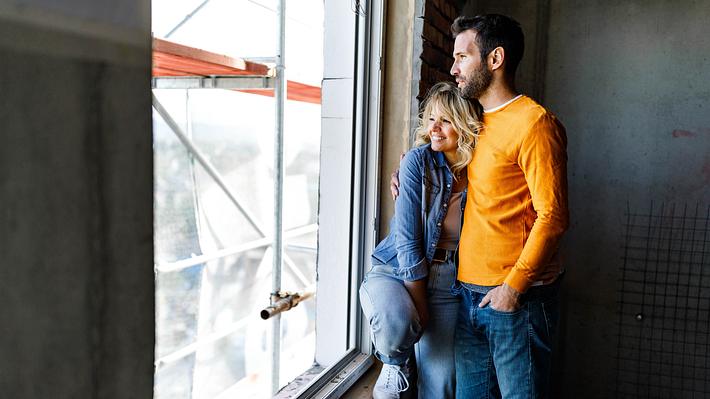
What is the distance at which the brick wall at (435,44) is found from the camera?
2.20m

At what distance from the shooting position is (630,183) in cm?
296

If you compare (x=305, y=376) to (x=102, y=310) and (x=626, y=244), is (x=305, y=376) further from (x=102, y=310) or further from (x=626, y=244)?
(x=626, y=244)

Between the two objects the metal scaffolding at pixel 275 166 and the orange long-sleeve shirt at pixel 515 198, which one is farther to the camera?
the metal scaffolding at pixel 275 166

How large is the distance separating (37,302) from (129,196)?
0.13 m

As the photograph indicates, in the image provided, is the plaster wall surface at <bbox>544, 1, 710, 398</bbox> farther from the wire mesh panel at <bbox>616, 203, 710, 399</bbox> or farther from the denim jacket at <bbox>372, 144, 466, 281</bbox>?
the denim jacket at <bbox>372, 144, 466, 281</bbox>

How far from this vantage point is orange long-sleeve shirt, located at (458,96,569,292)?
152 cm

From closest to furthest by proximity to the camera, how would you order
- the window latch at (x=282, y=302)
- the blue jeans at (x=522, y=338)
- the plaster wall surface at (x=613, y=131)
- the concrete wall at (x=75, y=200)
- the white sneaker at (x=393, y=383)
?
the concrete wall at (x=75, y=200)
the blue jeans at (x=522, y=338)
the white sneaker at (x=393, y=383)
the plaster wall surface at (x=613, y=131)
the window latch at (x=282, y=302)

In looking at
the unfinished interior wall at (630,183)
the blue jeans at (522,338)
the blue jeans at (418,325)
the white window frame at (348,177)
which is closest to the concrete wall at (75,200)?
the blue jeans at (418,325)

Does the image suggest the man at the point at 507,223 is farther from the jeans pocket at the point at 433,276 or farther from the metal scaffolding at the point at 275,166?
the metal scaffolding at the point at 275,166

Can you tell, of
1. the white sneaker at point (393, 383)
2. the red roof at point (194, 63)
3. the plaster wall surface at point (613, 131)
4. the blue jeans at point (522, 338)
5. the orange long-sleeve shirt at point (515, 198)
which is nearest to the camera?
the orange long-sleeve shirt at point (515, 198)

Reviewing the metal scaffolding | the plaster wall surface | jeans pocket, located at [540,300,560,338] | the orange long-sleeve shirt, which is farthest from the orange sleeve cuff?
the plaster wall surface

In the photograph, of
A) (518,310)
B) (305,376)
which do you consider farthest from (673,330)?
(305,376)

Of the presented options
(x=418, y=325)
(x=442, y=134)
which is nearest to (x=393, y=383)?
(x=418, y=325)

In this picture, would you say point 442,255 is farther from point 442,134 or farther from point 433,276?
point 442,134
